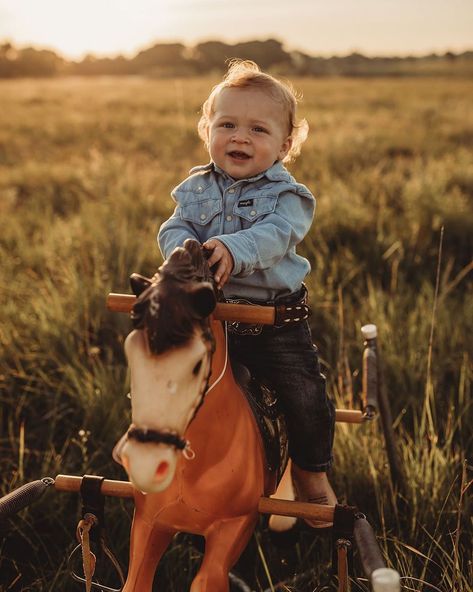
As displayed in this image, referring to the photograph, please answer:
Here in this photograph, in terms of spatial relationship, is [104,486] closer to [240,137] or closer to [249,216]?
[249,216]

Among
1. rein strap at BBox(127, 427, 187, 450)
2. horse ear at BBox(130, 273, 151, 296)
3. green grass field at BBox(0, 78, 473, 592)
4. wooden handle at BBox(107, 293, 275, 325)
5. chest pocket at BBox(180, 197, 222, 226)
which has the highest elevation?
chest pocket at BBox(180, 197, 222, 226)

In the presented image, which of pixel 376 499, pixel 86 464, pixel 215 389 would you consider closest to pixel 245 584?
pixel 376 499

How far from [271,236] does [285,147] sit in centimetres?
48

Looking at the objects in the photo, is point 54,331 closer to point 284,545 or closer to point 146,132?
point 284,545

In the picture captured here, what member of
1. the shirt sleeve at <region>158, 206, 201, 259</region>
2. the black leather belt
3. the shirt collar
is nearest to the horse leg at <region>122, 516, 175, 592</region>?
the black leather belt

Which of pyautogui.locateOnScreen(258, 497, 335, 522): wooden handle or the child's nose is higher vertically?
the child's nose

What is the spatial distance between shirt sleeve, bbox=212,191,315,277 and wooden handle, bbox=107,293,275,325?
0.40ft

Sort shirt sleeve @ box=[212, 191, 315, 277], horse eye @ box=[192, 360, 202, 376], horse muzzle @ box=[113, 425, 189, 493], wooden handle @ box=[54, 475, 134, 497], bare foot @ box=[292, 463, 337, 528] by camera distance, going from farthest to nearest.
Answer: bare foot @ box=[292, 463, 337, 528]
wooden handle @ box=[54, 475, 134, 497]
shirt sleeve @ box=[212, 191, 315, 277]
horse eye @ box=[192, 360, 202, 376]
horse muzzle @ box=[113, 425, 189, 493]

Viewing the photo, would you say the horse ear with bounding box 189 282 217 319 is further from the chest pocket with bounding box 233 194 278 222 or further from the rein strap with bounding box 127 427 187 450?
the chest pocket with bounding box 233 194 278 222

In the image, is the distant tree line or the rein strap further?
the distant tree line

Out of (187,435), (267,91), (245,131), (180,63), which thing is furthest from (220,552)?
(180,63)

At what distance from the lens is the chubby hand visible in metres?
1.54

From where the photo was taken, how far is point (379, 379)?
2643 millimetres

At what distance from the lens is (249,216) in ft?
6.28
